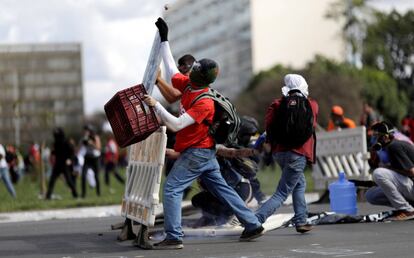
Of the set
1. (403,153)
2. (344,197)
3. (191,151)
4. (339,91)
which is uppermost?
(339,91)

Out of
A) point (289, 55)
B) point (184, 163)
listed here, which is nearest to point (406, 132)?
point (184, 163)

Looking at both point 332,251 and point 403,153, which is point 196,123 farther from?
point 403,153

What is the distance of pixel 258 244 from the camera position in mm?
9633

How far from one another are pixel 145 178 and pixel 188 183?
0.70m

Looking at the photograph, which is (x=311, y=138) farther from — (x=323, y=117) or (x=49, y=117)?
(x=323, y=117)

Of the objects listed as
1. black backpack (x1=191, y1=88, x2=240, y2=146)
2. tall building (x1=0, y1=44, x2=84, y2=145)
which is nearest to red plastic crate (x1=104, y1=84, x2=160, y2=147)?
black backpack (x1=191, y1=88, x2=240, y2=146)

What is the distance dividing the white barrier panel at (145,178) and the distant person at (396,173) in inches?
125

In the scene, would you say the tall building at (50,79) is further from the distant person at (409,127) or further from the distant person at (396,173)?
the distant person at (396,173)

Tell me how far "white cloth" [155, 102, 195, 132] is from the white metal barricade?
736cm

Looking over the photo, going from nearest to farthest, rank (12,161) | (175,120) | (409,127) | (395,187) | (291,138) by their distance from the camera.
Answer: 1. (175,120)
2. (291,138)
3. (395,187)
4. (409,127)
5. (12,161)

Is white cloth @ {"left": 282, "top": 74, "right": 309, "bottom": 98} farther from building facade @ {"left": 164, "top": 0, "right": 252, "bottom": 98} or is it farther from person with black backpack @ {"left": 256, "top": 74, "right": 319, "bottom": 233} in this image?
building facade @ {"left": 164, "top": 0, "right": 252, "bottom": 98}

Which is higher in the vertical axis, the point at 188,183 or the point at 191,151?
the point at 191,151

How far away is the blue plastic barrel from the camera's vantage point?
496 inches

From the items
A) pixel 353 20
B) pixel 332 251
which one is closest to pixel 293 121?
pixel 332 251
